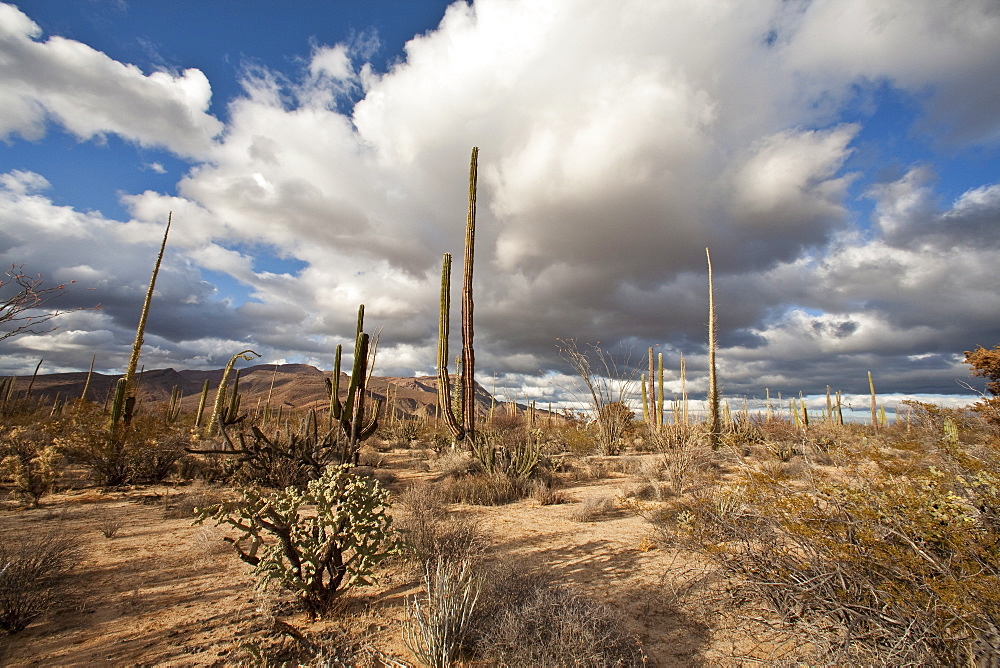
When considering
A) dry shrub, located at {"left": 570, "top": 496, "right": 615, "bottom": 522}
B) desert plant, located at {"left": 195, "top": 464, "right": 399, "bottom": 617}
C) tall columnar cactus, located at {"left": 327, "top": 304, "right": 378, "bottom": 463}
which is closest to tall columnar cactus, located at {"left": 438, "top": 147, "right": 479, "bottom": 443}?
tall columnar cactus, located at {"left": 327, "top": 304, "right": 378, "bottom": 463}

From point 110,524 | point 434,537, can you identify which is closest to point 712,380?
point 434,537

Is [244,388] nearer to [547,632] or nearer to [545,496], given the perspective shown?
[545,496]

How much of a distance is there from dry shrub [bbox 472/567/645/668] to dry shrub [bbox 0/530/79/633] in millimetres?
3606

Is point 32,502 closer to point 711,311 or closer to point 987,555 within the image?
point 987,555

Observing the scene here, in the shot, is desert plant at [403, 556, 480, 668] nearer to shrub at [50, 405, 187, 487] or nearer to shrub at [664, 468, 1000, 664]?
shrub at [664, 468, 1000, 664]

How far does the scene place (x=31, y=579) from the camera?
13.0 feet

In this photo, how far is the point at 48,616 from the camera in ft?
12.3

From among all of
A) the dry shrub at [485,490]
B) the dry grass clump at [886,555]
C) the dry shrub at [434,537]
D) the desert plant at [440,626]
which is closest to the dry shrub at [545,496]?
A: the dry shrub at [485,490]

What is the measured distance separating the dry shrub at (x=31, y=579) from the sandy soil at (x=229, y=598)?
0.11m

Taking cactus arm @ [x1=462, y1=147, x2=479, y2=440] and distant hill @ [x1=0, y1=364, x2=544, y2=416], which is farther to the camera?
distant hill @ [x1=0, y1=364, x2=544, y2=416]

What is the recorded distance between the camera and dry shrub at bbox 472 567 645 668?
310 centimetres

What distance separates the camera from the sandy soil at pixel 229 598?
3348 mm

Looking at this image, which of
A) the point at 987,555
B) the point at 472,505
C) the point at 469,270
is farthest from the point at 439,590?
the point at 469,270

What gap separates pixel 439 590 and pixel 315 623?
1193 mm
